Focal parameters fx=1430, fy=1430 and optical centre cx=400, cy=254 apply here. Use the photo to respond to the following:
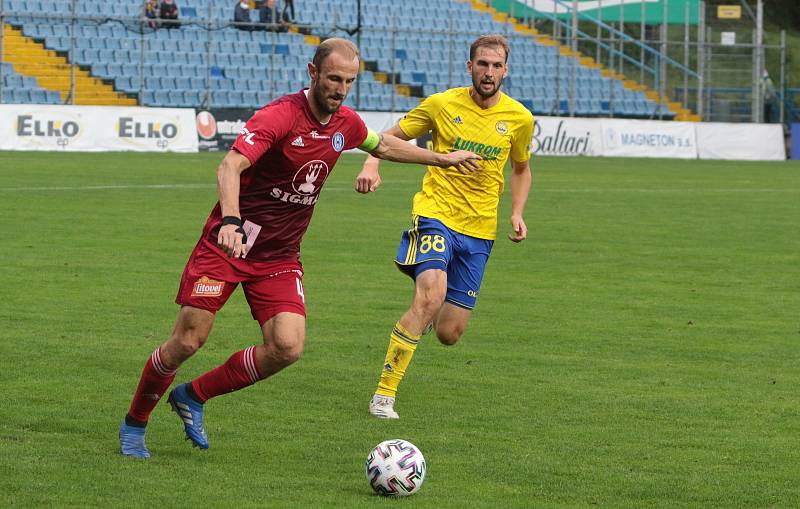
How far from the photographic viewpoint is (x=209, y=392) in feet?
22.2

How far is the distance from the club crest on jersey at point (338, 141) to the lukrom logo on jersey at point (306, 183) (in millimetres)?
99

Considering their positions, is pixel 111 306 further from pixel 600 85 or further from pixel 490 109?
pixel 600 85

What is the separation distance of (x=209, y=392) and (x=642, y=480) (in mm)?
2049

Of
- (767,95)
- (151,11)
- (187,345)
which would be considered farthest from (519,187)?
(767,95)

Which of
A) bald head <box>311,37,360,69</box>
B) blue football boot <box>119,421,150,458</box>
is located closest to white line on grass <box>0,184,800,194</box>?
blue football boot <box>119,421,150,458</box>

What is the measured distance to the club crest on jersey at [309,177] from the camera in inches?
261

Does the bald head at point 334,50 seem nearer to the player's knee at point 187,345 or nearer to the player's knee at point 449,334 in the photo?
the player's knee at point 187,345

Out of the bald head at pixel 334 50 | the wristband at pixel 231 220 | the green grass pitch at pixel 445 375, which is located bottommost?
the green grass pitch at pixel 445 375

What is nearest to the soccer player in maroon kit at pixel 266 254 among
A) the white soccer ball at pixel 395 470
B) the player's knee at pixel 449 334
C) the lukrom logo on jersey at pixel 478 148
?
the white soccer ball at pixel 395 470

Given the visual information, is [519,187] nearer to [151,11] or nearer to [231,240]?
[231,240]

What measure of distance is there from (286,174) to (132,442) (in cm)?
141

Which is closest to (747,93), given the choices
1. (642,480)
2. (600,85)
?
(600,85)

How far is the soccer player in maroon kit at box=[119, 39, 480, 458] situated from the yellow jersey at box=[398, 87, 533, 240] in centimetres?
178

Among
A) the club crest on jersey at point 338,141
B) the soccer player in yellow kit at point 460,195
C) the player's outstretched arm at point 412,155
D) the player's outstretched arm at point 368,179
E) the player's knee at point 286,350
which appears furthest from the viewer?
the soccer player in yellow kit at point 460,195
